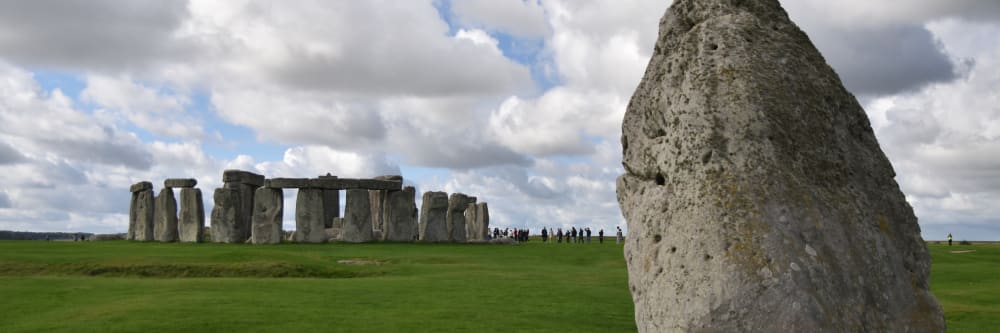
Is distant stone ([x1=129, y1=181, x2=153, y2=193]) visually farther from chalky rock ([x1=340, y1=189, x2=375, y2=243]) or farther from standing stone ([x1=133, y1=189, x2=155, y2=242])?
chalky rock ([x1=340, y1=189, x2=375, y2=243])

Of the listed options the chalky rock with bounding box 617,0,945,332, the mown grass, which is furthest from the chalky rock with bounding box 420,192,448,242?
the chalky rock with bounding box 617,0,945,332

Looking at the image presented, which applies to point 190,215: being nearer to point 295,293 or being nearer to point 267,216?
point 267,216

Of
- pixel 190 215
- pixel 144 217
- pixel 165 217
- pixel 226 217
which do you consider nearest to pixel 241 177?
pixel 226 217

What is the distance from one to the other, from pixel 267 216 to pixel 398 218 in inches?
261

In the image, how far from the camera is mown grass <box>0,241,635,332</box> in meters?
14.8

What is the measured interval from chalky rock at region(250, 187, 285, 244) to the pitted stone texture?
7.96 metres

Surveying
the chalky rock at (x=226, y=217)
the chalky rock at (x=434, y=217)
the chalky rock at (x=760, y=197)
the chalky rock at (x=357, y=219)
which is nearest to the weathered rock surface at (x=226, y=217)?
the chalky rock at (x=226, y=217)

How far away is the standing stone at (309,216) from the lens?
4247 cm

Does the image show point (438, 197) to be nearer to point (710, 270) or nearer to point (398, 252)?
point (398, 252)

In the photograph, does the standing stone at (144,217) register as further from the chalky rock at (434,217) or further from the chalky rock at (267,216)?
the chalky rock at (434,217)

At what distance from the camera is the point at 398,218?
44.9 m

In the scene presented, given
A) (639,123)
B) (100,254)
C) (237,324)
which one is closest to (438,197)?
(100,254)

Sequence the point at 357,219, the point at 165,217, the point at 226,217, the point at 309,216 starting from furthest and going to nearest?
the point at 165,217 → the point at 357,219 → the point at 226,217 → the point at 309,216

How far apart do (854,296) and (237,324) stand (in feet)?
35.8
